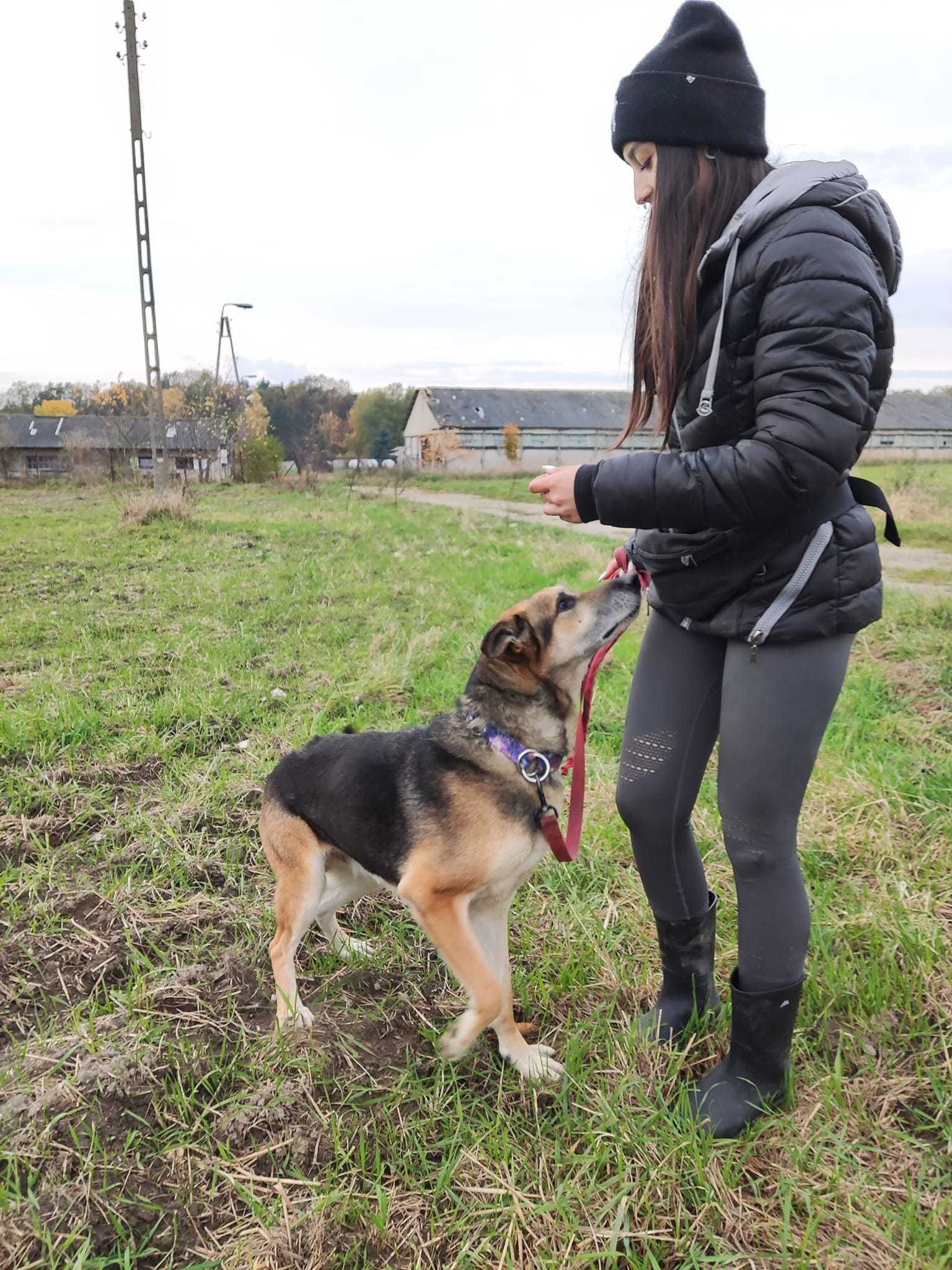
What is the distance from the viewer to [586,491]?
205 cm

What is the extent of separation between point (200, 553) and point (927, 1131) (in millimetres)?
A: 11988

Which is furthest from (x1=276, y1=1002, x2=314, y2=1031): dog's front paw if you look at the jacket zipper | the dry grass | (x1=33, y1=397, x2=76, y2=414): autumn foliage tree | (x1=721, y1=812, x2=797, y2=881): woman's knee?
(x1=33, y1=397, x2=76, y2=414): autumn foliage tree

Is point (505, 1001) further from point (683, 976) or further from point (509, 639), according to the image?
point (509, 639)

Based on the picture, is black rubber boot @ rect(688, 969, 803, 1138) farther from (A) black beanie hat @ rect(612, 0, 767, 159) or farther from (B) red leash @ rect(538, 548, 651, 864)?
(A) black beanie hat @ rect(612, 0, 767, 159)

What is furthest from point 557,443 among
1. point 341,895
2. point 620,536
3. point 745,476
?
point 745,476

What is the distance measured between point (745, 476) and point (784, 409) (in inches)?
6.5

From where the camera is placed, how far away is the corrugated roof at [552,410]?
6231cm

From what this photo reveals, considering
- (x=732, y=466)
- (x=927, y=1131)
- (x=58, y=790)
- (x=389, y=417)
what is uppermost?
(x=389, y=417)

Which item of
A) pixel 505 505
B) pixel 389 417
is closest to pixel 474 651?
pixel 505 505

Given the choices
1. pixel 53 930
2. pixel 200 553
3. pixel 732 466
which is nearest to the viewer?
pixel 732 466

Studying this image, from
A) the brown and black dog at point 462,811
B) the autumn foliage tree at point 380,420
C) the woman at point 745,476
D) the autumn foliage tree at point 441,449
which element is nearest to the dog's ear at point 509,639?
the brown and black dog at point 462,811

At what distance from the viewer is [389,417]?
248ft

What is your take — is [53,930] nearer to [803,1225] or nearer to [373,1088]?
[373,1088]

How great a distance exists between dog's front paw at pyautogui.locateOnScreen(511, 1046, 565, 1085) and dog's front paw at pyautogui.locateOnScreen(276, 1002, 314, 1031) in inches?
28.8
